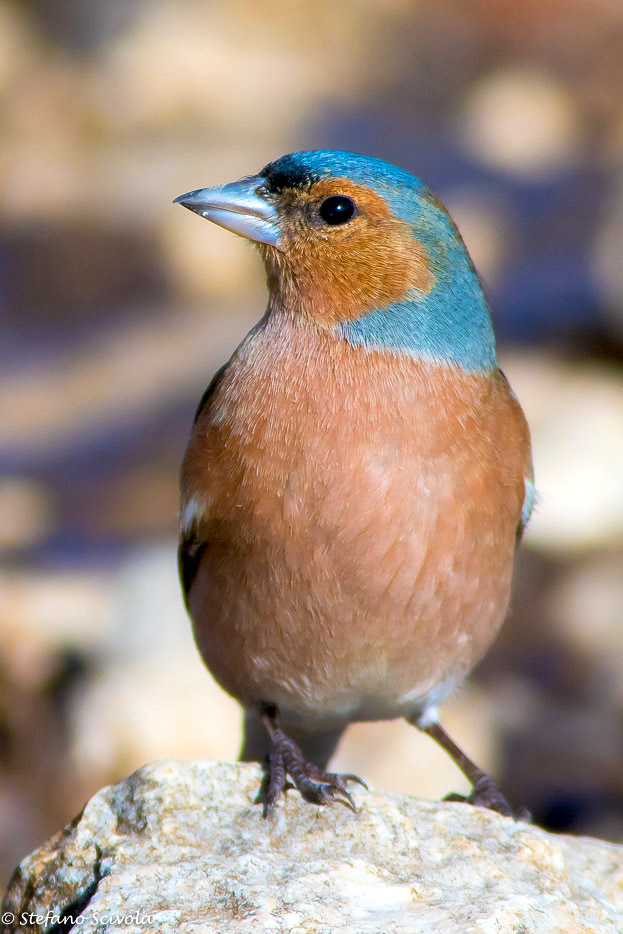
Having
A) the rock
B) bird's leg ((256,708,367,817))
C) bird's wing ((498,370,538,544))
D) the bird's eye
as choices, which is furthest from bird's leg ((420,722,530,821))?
the bird's eye

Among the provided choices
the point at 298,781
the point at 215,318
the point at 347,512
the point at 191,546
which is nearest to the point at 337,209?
the point at 347,512

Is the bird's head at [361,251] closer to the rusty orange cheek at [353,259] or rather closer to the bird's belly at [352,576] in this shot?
the rusty orange cheek at [353,259]

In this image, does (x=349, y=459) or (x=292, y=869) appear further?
(x=349, y=459)

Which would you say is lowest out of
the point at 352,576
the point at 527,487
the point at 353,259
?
the point at 527,487

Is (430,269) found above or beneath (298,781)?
above

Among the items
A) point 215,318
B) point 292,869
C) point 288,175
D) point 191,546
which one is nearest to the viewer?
point 292,869

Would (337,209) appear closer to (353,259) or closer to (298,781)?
(353,259)

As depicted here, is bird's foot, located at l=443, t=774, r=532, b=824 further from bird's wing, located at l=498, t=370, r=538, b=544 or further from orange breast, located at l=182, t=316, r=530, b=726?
bird's wing, located at l=498, t=370, r=538, b=544
